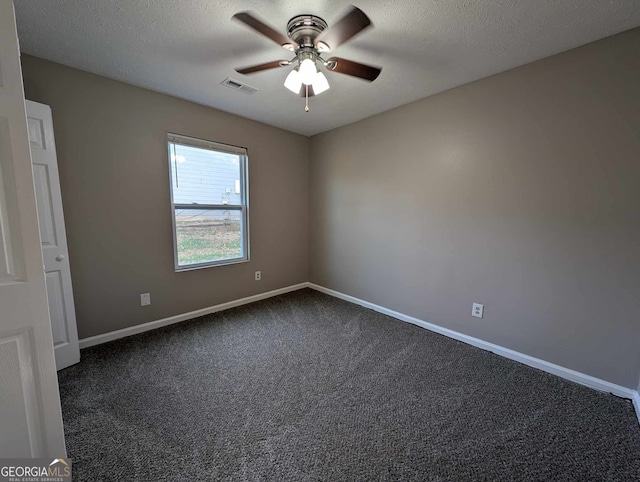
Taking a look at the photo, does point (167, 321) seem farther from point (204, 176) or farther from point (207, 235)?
point (204, 176)

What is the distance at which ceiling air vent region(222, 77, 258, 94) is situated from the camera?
92.0 inches

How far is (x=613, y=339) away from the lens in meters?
1.82

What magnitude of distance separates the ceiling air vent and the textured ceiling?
6 cm

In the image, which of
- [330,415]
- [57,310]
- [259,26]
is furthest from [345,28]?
[57,310]

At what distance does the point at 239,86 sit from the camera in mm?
2424

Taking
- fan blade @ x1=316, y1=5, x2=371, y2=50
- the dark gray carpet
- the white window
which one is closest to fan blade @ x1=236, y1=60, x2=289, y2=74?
fan blade @ x1=316, y1=5, x2=371, y2=50

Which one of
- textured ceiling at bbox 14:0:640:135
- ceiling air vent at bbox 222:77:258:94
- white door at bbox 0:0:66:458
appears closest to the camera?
white door at bbox 0:0:66:458

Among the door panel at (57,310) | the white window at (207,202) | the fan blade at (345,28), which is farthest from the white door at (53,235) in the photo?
the fan blade at (345,28)

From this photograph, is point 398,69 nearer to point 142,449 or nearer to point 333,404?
point 333,404

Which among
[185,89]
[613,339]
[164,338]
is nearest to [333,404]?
[164,338]

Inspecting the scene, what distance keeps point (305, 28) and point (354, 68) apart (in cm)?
37

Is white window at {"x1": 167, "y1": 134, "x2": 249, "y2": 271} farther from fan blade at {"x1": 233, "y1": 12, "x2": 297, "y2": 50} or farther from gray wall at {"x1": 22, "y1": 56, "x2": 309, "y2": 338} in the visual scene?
fan blade at {"x1": 233, "y1": 12, "x2": 297, "y2": 50}

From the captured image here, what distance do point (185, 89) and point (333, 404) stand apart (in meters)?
3.00

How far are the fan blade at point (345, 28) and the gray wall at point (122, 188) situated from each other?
4.65ft
